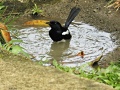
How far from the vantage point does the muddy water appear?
21.7 feet

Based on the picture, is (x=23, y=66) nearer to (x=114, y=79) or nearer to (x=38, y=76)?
(x=38, y=76)

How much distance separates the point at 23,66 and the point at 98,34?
4.10 meters

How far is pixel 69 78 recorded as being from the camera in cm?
372

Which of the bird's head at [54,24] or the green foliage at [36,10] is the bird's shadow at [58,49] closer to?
the bird's head at [54,24]

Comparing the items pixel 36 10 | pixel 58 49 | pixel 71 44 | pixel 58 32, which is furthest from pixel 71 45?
pixel 36 10

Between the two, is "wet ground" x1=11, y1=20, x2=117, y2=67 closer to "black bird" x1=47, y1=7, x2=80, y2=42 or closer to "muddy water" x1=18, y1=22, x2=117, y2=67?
"muddy water" x1=18, y1=22, x2=117, y2=67

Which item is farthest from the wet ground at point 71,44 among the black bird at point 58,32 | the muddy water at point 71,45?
the black bird at point 58,32

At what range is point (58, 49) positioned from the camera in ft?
24.1

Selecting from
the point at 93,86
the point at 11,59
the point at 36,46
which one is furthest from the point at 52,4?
the point at 93,86

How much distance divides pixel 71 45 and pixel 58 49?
27 centimetres

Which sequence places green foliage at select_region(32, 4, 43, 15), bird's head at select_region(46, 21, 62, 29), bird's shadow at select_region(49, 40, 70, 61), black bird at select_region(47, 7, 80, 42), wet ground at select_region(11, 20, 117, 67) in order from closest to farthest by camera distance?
wet ground at select_region(11, 20, 117, 67) < bird's shadow at select_region(49, 40, 70, 61) < black bird at select_region(47, 7, 80, 42) < bird's head at select_region(46, 21, 62, 29) < green foliage at select_region(32, 4, 43, 15)

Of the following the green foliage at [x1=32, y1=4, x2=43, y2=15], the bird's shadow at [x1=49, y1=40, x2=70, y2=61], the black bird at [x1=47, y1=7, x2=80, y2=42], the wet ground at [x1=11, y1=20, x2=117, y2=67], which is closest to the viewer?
the wet ground at [x1=11, y1=20, x2=117, y2=67]

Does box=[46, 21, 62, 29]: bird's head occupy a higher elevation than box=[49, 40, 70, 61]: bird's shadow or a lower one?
higher

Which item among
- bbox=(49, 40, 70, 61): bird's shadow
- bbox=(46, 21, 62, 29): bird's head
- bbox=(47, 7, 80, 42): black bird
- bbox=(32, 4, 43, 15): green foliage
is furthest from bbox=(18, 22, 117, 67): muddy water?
bbox=(32, 4, 43, 15): green foliage
